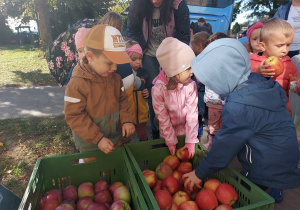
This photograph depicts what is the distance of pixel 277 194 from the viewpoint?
92.7 inches

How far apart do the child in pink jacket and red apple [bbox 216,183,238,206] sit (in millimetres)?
614

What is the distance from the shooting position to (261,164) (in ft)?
5.51

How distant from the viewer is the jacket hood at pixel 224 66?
1666 mm

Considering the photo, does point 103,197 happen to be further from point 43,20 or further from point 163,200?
point 43,20

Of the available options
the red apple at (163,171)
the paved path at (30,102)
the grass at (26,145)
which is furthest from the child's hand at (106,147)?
the paved path at (30,102)

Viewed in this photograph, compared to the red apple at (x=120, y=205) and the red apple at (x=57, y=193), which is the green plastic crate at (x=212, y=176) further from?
the red apple at (x=57, y=193)

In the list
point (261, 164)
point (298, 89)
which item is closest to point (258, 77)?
point (261, 164)

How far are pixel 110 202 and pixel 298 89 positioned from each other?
6.43 ft

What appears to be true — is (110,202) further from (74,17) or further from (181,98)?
(74,17)

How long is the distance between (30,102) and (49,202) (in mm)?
4564

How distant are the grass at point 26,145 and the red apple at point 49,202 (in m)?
1.16

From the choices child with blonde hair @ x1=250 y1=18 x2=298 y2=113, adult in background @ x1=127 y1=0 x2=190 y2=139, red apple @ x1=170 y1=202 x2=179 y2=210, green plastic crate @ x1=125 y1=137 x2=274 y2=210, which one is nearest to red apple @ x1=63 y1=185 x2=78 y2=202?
green plastic crate @ x1=125 y1=137 x2=274 y2=210

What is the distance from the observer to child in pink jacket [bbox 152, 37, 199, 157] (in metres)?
2.27

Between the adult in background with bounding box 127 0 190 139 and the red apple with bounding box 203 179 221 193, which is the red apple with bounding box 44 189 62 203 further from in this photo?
the adult in background with bounding box 127 0 190 139
